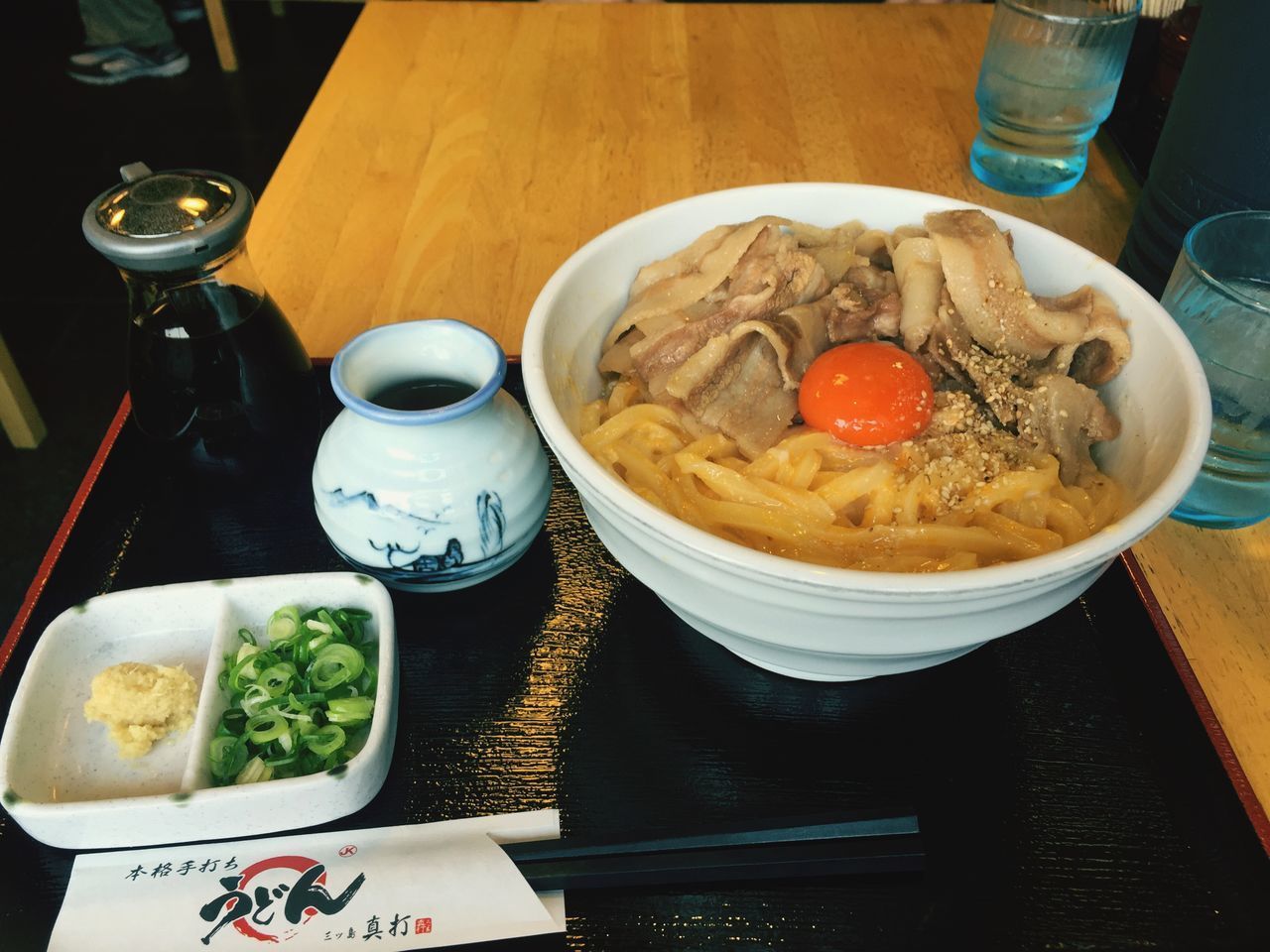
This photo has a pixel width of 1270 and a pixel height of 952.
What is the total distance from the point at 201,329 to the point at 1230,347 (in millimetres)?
1472

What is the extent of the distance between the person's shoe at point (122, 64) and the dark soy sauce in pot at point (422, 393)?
494cm

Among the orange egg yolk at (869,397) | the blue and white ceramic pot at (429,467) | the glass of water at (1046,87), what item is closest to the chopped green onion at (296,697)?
the blue and white ceramic pot at (429,467)

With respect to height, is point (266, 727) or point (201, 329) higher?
point (201, 329)

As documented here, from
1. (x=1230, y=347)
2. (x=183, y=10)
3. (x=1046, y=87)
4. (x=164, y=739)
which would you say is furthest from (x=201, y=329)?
(x=183, y=10)

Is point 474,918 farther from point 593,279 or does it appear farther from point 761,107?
point 761,107

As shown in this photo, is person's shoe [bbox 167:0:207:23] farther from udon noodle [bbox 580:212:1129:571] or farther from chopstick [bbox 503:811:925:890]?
chopstick [bbox 503:811:925:890]

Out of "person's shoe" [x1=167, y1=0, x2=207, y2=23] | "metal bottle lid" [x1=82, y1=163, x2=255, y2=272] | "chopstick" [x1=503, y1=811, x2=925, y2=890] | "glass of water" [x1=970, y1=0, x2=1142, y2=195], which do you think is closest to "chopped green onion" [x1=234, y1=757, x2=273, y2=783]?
"chopstick" [x1=503, y1=811, x2=925, y2=890]

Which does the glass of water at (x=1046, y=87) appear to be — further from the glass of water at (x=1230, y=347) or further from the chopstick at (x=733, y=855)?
the chopstick at (x=733, y=855)

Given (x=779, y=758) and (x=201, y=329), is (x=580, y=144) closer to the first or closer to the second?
(x=201, y=329)

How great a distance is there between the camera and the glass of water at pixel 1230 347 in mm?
1327

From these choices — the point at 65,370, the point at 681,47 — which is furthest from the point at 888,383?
the point at 65,370

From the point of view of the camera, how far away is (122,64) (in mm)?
5184

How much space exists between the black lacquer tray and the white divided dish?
66 millimetres

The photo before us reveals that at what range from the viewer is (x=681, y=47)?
2676mm
